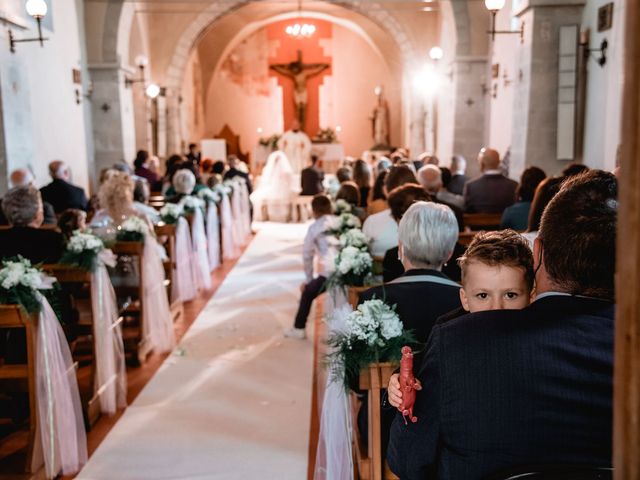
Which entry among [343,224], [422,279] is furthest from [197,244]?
[422,279]

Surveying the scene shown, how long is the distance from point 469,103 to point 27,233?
8827 mm

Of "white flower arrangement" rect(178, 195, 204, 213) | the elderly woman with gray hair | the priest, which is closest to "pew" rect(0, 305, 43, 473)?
the elderly woman with gray hair

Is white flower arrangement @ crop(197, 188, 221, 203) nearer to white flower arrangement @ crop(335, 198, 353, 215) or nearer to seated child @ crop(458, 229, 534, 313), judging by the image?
white flower arrangement @ crop(335, 198, 353, 215)

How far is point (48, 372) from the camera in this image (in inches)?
126

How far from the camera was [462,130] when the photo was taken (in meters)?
11.5

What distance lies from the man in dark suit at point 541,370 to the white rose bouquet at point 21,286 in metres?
2.16

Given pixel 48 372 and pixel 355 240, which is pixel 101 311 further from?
pixel 355 240

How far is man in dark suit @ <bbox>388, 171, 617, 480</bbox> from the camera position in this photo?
52.3 inches

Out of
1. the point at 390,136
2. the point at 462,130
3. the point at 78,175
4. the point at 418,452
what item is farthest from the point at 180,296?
the point at 390,136

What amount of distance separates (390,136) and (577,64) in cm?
1309

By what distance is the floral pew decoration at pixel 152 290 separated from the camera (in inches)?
190

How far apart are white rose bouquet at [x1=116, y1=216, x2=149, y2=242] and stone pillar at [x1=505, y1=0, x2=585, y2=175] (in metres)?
4.41

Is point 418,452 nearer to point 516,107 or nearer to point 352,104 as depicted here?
point 516,107

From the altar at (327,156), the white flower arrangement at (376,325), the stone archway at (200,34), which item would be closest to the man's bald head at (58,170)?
the white flower arrangement at (376,325)
